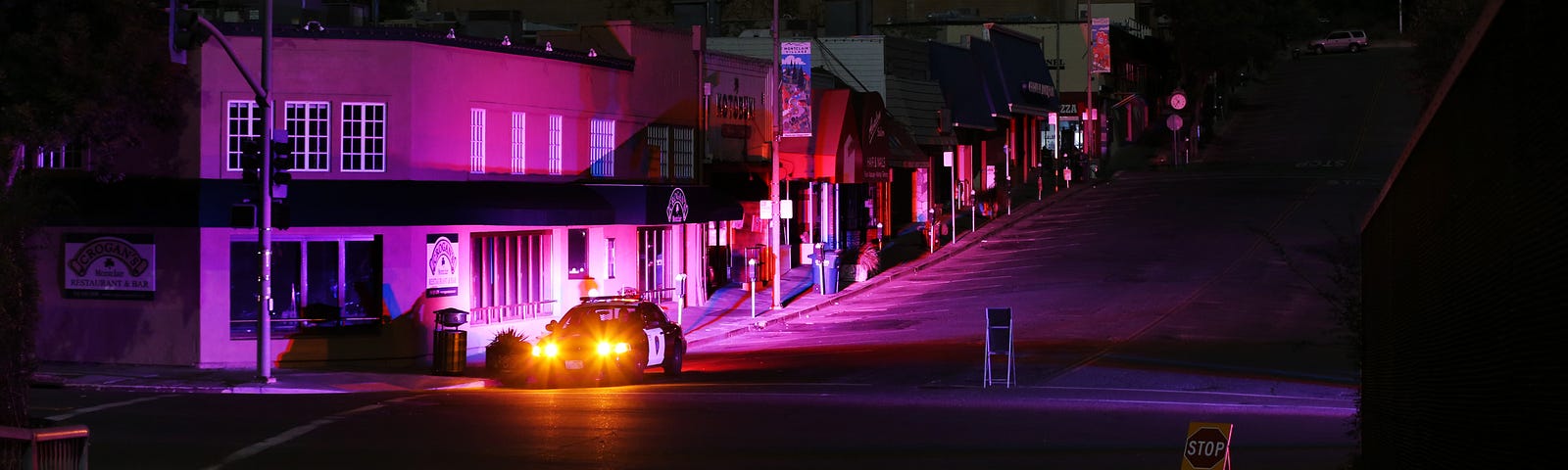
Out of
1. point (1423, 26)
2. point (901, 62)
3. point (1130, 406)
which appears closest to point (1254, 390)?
point (1130, 406)

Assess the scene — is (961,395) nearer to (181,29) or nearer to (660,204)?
(181,29)

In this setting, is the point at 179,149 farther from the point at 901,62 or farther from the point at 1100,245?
the point at 901,62

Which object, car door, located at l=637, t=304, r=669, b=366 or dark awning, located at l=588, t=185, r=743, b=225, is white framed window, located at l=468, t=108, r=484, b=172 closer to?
dark awning, located at l=588, t=185, r=743, b=225

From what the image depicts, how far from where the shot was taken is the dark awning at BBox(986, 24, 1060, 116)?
6956cm

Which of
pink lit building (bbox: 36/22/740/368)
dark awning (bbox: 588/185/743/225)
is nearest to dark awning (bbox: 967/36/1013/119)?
dark awning (bbox: 588/185/743/225)

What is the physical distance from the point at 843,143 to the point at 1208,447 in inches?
1479

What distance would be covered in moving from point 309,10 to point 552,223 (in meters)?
7.35

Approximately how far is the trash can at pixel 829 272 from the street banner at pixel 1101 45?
3093 centimetres

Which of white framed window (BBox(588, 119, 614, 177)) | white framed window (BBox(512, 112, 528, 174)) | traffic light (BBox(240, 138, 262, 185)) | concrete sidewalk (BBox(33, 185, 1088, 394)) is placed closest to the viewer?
traffic light (BBox(240, 138, 262, 185))

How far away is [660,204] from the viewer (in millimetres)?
37219

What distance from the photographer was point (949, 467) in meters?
15.2

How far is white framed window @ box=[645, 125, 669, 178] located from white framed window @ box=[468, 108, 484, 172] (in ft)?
22.2

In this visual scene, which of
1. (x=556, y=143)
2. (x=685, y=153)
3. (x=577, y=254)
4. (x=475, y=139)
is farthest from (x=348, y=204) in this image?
(x=685, y=153)

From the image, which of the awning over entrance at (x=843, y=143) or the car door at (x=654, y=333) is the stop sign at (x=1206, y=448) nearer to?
the car door at (x=654, y=333)
